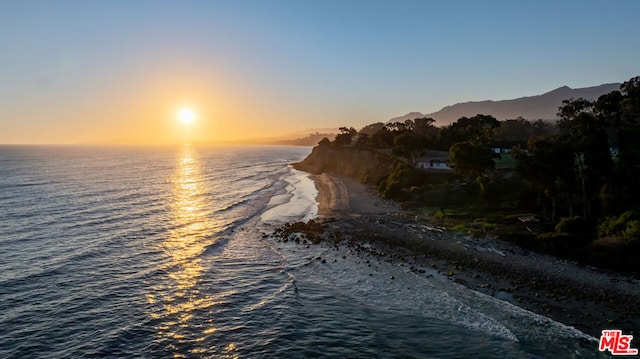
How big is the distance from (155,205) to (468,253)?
177 ft

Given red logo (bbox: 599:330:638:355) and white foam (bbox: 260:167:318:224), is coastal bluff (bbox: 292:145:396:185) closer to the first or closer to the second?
white foam (bbox: 260:167:318:224)

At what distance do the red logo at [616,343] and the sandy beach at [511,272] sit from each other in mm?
783

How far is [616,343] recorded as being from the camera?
2066 centimetres

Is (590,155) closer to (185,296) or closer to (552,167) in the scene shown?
(552,167)

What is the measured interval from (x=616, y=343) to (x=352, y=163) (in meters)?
94.8

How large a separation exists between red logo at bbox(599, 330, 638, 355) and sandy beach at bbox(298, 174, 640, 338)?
783 millimetres

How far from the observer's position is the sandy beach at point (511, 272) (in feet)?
80.4

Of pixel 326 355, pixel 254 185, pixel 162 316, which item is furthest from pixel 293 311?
pixel 254 185

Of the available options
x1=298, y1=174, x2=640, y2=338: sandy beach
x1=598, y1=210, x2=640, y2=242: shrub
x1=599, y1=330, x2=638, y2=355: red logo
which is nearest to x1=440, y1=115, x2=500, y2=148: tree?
x1=298, y1=174, x2=640, y2=338: sandy beach

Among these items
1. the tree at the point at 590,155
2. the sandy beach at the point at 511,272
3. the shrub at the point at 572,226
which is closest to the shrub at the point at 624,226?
the shrub at the point at 572,226

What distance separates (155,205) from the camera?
230ft

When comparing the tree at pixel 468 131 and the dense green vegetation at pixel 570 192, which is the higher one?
the tree at pixel 468 131

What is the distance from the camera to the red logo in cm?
2033

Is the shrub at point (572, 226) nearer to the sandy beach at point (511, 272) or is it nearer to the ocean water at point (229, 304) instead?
the sandy beach at point (511, 272)
